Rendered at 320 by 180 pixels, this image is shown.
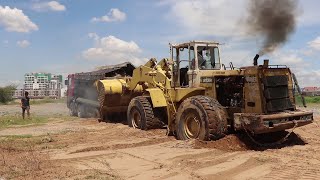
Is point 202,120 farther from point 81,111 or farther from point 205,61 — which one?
point 81,111

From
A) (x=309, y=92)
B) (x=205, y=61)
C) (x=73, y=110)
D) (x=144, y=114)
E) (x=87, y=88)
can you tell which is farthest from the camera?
(x=73, y=110)

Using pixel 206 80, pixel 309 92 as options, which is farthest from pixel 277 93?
pixel 309 92

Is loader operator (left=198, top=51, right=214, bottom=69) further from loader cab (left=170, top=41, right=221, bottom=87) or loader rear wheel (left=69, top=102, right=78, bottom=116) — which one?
loader rear wheel (left=69, top=102, right=78, bottom=116)

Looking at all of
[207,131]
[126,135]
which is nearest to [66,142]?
[126,135]

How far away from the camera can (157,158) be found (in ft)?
31.5

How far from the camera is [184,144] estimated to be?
1098cm

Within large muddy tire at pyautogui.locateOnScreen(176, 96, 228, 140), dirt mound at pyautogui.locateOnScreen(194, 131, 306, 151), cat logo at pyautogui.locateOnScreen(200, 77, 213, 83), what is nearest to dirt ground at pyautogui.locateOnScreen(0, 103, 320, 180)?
dirt mound at pyautogui.locateOnScreen(194, 131, 306, 151)

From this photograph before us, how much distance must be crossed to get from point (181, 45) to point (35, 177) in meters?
7.31

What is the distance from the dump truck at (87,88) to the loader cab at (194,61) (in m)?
7.77

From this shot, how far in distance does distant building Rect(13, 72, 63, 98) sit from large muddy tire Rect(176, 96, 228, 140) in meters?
61.7

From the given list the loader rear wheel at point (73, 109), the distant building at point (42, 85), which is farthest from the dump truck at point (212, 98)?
the distant building at point (42, 85)

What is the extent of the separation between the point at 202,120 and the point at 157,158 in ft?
6.68

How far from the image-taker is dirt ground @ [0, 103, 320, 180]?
7855 millimetres

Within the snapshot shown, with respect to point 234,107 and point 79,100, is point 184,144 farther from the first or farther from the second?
point 79,100
